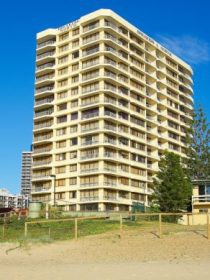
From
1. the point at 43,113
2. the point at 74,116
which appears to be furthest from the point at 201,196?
the point at 43,113

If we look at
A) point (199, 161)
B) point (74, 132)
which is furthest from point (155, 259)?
point (74, 132)

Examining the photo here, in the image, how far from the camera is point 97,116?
86312 millimetres

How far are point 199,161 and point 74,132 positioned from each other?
23.5 meters

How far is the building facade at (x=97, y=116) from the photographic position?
84938 millimetres

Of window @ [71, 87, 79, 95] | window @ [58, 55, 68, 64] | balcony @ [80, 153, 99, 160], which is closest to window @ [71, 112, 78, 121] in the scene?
Answer: window @ [71, 87, 79, 95]

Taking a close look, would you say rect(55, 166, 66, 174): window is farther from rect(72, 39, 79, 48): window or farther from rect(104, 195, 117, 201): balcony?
rect(72, 39, 79, 48): window

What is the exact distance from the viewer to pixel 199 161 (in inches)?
3268

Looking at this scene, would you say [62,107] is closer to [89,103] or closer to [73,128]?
[73,128]

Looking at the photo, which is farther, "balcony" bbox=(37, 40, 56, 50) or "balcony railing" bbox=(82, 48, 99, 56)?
"balcony" bbox=(37, 40, 56, 50)

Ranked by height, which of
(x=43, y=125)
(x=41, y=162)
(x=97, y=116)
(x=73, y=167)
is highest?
(x=97, y=116)

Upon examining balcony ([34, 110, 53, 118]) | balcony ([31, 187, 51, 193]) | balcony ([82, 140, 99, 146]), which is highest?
balcony ([34, 110, 53, 118])

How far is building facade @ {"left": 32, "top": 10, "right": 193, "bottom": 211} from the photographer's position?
84.9m

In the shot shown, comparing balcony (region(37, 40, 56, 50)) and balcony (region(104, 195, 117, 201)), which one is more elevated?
balcony (region(37, 40, 56, 50))

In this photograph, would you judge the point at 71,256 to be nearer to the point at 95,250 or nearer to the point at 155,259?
the point at 95,250
